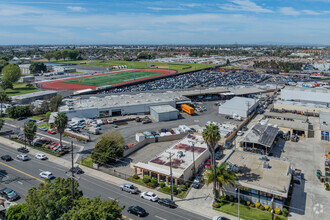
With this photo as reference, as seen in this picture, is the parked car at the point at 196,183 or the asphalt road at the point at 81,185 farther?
the parked car at the point at 196,183

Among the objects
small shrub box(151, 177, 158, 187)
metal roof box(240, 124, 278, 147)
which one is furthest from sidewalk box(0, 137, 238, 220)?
metal roof box(240, 124, 278, 147)

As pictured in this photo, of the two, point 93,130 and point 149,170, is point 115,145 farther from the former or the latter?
point 93,130

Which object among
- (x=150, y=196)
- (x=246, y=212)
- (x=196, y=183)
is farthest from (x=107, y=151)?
(x=246, y=212)

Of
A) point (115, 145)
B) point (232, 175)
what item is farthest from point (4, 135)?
point (232, 175)

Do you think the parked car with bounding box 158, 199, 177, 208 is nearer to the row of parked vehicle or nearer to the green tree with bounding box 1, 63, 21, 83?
the row of parked vehicle

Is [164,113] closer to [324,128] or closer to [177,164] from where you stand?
[177,164]

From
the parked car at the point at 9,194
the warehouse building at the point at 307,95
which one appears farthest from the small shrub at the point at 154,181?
the warehouse building at the point at 307,95

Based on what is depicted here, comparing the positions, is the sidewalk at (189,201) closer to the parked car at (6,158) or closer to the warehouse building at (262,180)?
the warehouse building at (262,180)
